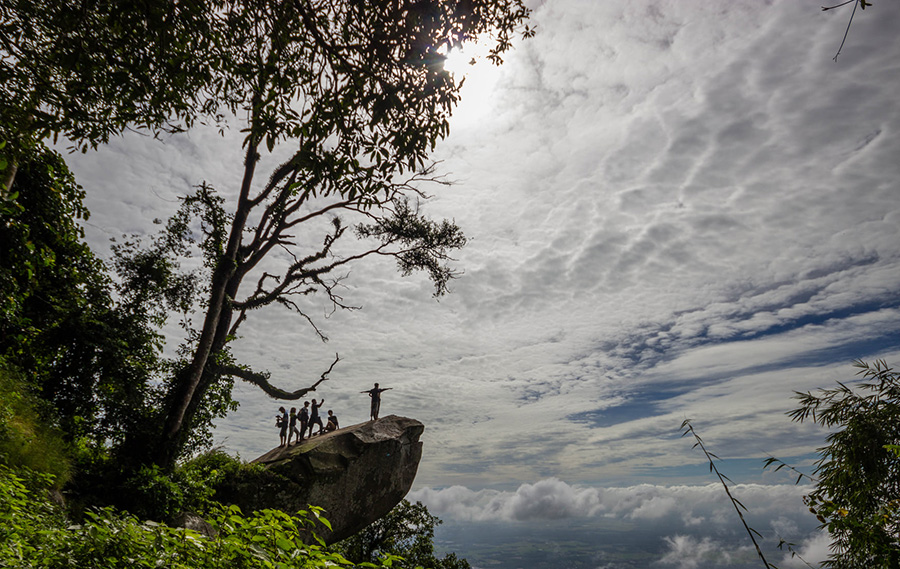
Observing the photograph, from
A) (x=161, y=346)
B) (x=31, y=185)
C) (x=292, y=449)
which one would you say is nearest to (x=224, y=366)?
(x=161, y=346)

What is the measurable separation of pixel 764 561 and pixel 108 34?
8.07 metres

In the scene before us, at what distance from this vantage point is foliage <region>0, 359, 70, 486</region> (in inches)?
321

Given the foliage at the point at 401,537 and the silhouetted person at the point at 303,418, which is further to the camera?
the foliage at the point at 401,537

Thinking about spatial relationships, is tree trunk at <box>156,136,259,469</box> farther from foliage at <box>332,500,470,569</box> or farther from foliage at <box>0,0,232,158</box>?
foliage at <box>332,500,470,569</box>

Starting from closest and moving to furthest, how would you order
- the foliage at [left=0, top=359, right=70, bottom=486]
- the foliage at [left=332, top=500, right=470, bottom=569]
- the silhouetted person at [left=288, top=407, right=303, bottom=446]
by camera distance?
1. the foliage at [left=0, top=359, right=70, bottom=486]
2. the silhouetted person at [left=288, top=407, right=303, bottom=446]
3. the foliage at [left=332, top=500, right=470, bottom=569]

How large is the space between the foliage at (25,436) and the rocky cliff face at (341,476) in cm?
→ 649

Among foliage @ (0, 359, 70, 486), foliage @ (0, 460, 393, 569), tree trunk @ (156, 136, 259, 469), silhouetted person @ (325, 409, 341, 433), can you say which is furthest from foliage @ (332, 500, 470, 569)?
foliage @ (0, 460, 393, 569)

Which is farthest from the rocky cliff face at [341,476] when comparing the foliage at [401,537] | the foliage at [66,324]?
→ the foliage at [401,537]

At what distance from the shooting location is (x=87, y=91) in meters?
6.06

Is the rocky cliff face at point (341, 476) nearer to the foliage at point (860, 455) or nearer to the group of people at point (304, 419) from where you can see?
the group of people at point (304, 419)

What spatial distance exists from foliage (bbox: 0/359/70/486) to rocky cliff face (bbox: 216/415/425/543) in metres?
6.49

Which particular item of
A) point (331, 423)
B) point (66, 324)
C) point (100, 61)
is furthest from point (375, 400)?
point (100, 61)

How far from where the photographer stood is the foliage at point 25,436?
8.16 m

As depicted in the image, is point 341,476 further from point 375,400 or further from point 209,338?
point 209,338
